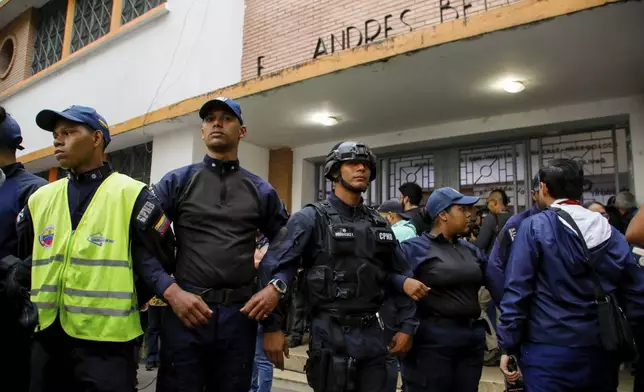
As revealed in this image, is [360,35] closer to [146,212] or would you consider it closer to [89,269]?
[146,212]

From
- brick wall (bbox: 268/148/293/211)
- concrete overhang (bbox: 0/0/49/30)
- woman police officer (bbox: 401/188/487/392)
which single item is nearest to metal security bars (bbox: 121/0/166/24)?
brick wall (bbox: 268/148/293/211)

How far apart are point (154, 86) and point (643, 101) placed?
768 centimetres

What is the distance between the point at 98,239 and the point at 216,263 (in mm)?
555

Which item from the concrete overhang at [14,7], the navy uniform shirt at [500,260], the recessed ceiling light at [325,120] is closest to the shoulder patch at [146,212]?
the navy uniform shirt at [500,260]

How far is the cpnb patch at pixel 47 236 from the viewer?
2.19 m

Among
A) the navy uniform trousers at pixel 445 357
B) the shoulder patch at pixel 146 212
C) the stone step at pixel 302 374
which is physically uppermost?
the shoulder patch at pixel 146 212

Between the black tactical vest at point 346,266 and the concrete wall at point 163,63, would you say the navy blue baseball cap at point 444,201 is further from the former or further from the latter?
the concrete wall at point 163,63

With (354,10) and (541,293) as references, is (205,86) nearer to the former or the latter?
(354,10)

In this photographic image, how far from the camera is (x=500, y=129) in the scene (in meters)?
6.73

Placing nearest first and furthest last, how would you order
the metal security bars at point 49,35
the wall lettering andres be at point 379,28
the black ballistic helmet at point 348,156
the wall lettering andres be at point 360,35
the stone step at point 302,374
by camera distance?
the black ballistic helmet at point 348,156
the stone step at point 302,374
the wall lettering andres be at point 379,28
the wall lettering andres be at point 360,35
the metal security bars at point 49,35

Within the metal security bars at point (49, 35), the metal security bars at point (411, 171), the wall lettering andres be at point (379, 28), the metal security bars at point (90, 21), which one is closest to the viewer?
the wall lettering andres be at point (379, 28)

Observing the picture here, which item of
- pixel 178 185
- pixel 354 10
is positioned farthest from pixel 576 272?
pixel 354 10

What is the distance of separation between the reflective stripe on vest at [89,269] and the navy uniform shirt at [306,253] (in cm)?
74

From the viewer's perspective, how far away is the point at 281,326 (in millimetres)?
2500
